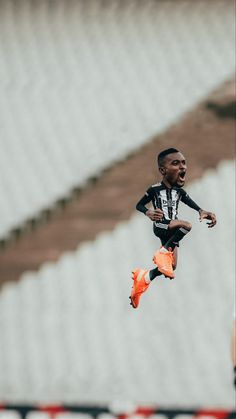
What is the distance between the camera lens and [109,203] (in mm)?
3805

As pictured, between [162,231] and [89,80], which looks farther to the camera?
[89,80]

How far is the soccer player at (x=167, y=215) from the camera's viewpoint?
0.80 m

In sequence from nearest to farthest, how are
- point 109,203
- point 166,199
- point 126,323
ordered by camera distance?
1. point 166,199
2. point 126,323
3. point 109,203

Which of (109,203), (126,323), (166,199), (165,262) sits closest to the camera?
(165,262)

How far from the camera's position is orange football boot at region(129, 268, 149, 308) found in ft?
2.57

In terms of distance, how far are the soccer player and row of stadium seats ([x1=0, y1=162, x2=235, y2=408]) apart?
2.18 metres

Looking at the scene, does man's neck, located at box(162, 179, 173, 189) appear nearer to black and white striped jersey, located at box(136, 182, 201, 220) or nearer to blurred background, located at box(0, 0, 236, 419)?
black and white striped jersey, located at box(136, 182, 201, 220)

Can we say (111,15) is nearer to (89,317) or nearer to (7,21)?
(7,21)

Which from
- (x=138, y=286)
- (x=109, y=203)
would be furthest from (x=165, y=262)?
(x=109, y=203)

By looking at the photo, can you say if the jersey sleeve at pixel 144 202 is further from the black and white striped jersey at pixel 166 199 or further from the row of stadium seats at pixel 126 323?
the row of stadium seats at pixel 126 323

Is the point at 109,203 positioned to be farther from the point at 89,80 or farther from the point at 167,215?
the point at 167,215

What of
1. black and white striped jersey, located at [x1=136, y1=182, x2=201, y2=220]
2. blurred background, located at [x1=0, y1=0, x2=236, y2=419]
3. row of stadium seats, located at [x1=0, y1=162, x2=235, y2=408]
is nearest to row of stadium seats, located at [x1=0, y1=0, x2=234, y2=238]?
blurred background, located at [x1=0, y1=0, x2=236, y2=419]

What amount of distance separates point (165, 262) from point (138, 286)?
1.5 inches

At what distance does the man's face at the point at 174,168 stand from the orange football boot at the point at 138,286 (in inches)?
4.3
